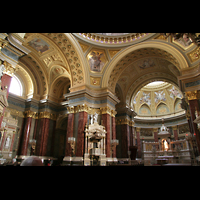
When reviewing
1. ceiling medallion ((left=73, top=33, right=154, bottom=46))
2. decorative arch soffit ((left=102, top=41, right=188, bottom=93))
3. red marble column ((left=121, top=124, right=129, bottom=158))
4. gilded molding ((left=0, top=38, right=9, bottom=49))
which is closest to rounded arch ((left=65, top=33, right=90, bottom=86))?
ceiling medallion ((left=73, top=33, right=154, bottom=46))

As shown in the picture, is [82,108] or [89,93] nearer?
[82,108]

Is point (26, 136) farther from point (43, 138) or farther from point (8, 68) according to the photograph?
point (8, 68)

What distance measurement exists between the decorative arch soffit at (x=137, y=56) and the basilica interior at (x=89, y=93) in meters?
0.08

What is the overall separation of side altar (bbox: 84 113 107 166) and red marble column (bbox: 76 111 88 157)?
12.7 inches

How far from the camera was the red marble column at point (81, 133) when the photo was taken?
12.4m

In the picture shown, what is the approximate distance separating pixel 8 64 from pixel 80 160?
8.09 metres

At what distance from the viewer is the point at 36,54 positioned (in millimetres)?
15477

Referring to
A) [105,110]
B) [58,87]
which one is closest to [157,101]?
[105,110]

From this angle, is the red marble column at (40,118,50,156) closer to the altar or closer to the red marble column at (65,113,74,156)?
the red marble column at (65,113,74,156)

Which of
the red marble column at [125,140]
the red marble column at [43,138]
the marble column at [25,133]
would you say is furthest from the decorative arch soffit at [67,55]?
the red marble column at [125,140]

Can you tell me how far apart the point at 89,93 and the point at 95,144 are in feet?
14.4

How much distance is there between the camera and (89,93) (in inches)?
560

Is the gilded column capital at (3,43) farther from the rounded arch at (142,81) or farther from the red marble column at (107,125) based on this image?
the rounded arch at (142,81)
